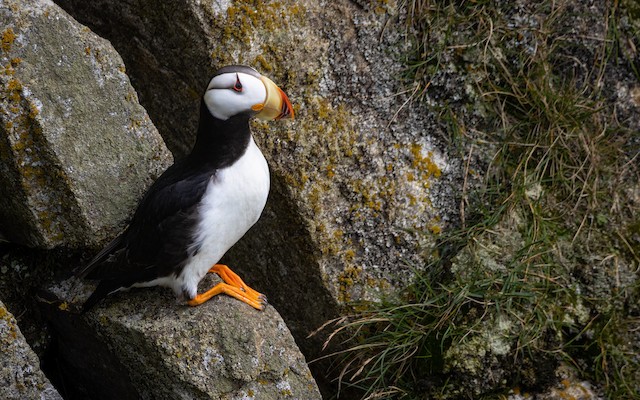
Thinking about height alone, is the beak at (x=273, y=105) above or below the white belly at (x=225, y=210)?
above

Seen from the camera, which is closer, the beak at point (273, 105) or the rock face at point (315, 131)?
the beak at point (273, 105)

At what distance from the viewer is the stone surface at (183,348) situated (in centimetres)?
337

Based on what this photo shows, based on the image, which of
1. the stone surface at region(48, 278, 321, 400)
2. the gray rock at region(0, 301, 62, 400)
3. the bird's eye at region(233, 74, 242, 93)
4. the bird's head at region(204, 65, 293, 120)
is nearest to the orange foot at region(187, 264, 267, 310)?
the stone surface at region(48, 278, 321, 400)

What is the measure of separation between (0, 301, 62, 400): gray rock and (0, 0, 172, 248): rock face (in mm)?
519

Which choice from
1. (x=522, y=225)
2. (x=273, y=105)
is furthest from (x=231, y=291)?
(x=522, y=225)

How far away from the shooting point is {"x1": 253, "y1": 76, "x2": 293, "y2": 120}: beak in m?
3.34

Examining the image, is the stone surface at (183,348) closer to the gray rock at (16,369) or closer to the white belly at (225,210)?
the white belly at (225,210)

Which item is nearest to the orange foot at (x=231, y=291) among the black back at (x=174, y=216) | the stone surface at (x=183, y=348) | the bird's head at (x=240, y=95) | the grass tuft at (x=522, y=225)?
the stone surface at (x=183, y=348)

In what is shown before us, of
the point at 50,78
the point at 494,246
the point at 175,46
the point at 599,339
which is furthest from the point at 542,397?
the point at 50,78

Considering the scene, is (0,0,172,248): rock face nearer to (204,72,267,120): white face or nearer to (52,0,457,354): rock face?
(52,0,457,354): rock face

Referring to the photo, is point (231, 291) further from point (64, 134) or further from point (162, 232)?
point (64, 134)

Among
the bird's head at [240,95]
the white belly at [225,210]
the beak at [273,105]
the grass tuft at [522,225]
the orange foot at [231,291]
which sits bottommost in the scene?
the grass tuft at [522,225]

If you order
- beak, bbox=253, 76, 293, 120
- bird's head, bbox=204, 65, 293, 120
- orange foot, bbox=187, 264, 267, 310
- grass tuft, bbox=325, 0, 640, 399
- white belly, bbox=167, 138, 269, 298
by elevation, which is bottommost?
grass tuft, bbox=325, 0, 640, 399

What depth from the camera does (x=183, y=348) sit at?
3.37 meters
